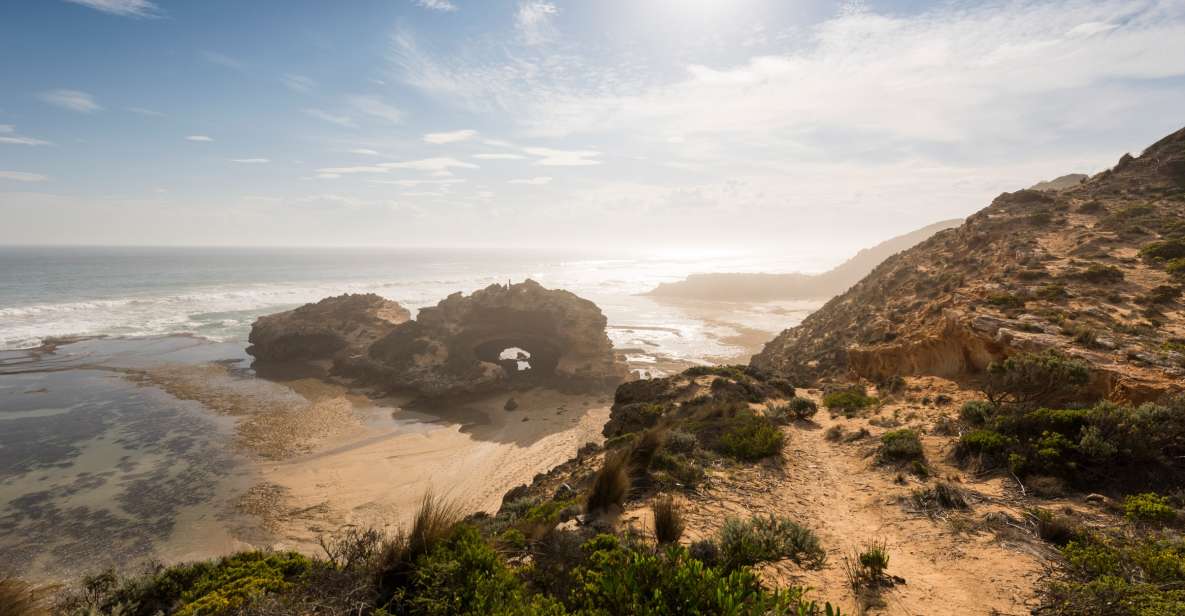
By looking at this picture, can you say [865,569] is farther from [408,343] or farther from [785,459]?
[408,343]

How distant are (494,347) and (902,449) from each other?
31290 mm

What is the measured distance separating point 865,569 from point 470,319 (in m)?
33.1

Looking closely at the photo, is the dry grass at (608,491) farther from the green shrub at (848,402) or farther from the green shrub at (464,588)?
the green shrub at (848,402)

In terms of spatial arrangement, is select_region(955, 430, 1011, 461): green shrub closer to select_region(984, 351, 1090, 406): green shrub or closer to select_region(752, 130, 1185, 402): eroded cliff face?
select_region(984, 351, 1090, 406): green shrub

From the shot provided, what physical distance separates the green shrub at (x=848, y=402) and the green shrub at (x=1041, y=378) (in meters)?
3.23

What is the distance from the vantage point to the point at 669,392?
621 inches

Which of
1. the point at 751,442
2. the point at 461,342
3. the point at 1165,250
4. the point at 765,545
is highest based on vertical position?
the point at 1165,250

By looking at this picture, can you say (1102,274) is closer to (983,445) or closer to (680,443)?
(983,445)

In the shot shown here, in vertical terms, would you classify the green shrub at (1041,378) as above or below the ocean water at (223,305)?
above

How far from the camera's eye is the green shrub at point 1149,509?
5883mm

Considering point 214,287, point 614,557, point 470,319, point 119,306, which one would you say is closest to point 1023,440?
point 614,557

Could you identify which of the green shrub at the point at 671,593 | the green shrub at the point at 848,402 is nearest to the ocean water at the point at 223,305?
the green shrub at the point at 848,402

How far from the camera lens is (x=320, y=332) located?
37.3 meters

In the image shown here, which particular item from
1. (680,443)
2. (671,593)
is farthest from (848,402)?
(671,593)
